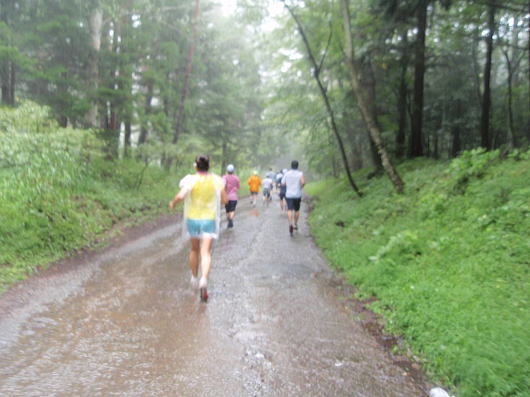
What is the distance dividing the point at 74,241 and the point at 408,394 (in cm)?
705

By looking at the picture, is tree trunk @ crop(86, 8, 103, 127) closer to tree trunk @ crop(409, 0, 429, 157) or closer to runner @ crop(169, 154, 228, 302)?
runner @ crop(169, 154, 228, 302)

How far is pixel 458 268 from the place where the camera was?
5082 mm

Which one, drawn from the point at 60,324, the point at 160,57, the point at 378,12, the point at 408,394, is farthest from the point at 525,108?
the point at 60,324

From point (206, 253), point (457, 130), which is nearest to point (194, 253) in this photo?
point (206, 253)

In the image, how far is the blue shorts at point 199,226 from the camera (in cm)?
517

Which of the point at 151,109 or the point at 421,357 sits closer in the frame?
the point at 421,357

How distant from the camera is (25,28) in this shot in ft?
41.7

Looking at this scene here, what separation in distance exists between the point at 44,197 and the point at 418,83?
499 inches

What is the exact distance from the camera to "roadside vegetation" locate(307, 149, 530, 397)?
3.23 m

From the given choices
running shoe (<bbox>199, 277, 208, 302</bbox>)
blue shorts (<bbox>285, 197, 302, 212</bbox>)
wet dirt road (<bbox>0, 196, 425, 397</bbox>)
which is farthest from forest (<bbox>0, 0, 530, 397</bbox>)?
running shoe (<bbox>199, 277, 208, 302</bbox>)

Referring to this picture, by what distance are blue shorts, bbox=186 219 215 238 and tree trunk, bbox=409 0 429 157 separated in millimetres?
10132

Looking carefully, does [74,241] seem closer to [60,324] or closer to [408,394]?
[60,324]

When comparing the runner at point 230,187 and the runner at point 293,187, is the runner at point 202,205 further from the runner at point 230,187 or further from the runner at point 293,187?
the runner at point 230,187

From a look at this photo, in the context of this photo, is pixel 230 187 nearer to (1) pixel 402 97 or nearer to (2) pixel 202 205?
(2) pixel 202 205
